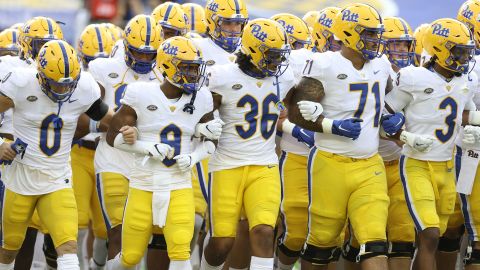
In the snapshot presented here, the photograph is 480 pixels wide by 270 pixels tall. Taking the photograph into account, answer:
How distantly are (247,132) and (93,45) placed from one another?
2.15 m

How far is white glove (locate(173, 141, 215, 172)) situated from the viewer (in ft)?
25.9

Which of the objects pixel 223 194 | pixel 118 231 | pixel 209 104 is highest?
pixel 209 104

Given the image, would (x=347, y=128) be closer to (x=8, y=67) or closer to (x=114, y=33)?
(x=8, y=67)

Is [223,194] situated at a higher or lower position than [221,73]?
lower

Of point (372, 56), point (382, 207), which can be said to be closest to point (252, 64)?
point (372, 56)

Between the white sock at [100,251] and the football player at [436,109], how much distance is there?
2491 mm

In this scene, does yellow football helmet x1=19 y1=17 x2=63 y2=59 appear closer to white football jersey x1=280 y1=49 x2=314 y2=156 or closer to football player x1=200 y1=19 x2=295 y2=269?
football player x1=200 y1=19 x2=295 y2=269

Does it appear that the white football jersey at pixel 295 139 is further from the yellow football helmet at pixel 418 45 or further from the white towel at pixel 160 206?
the white towel at pixel 160 206

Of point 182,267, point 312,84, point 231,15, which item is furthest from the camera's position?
point 231,15

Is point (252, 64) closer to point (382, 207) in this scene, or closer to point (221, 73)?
point (221, 73)

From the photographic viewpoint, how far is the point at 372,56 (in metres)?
8.25

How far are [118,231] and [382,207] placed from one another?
1.99 metres

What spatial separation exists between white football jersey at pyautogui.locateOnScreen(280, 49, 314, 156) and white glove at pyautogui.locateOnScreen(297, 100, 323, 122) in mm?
935

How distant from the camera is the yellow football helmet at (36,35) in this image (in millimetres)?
9305
